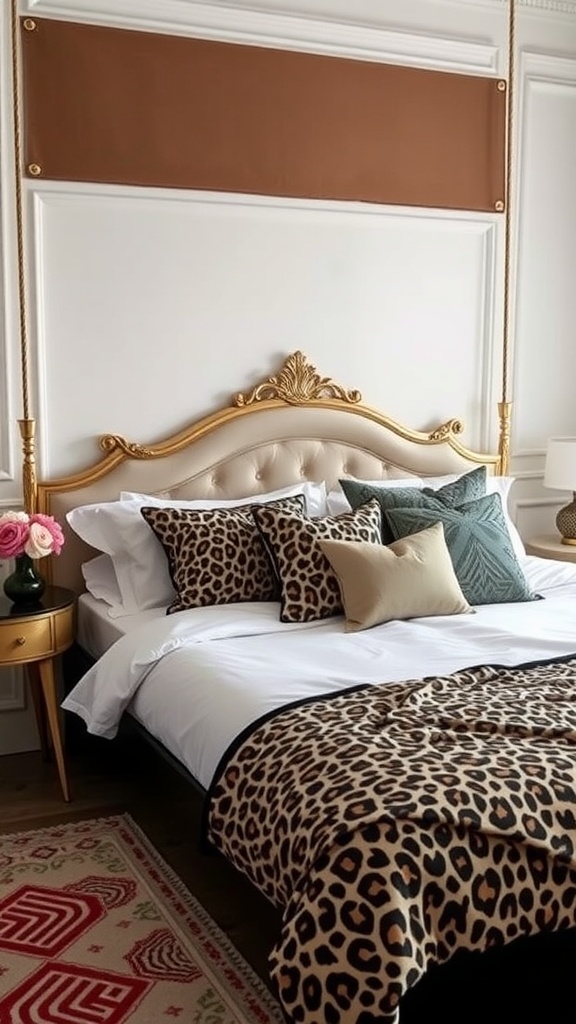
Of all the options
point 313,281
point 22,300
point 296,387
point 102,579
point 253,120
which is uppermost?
point 253,120

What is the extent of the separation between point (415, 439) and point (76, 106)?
1772 mm

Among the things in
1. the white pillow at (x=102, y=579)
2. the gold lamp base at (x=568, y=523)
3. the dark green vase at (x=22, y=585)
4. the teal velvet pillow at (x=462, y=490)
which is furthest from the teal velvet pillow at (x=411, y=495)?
the dark green vase at (x=22, y=585)

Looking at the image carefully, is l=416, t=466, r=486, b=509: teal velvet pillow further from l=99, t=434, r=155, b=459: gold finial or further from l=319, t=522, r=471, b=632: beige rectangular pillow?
l=99, t=434, r=155, b=459: gold finial

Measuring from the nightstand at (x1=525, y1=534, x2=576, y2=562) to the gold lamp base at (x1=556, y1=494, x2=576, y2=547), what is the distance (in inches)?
1.2

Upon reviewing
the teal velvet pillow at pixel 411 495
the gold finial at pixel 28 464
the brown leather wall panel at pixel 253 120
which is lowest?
the teal velvet pillow at pixel 411 495

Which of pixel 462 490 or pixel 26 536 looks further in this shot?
pixel 462 490

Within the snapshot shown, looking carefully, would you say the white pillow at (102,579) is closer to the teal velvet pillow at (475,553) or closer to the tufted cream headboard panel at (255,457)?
the tufted cream headboard panel at (255,457)

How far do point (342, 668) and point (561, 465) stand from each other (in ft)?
6.37

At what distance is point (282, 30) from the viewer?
3986mm

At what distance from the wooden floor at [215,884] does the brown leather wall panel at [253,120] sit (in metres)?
2.04

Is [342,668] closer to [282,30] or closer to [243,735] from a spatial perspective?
[243,735]

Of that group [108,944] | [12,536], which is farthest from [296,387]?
[108,944]

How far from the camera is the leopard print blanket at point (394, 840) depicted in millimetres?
1818

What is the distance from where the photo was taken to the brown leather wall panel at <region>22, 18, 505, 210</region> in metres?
3.71
